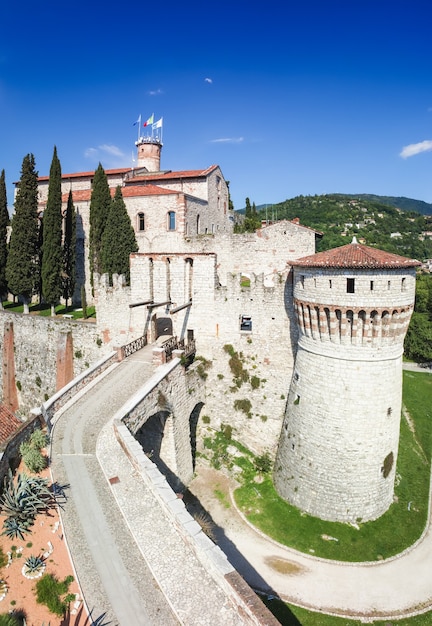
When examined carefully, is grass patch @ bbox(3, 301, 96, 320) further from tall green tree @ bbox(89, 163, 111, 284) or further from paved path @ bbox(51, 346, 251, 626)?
paved path @ bbox(51, 346, 251, 626)

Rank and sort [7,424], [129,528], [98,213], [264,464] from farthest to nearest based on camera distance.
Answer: [98,213] < [264,464] < [7,424] < [129,528]

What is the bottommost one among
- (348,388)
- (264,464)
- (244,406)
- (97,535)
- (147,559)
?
(264,464)

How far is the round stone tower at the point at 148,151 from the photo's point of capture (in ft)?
152

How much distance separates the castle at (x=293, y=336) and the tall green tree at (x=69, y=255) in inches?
285

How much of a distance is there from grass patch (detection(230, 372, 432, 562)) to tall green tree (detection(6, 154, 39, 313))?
68.5 feet

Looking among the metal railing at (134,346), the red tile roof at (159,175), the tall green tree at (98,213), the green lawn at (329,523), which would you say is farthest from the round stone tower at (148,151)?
the green lawn at (329,523)

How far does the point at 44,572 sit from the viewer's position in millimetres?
8703

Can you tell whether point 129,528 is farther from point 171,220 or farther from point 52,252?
point 171,220

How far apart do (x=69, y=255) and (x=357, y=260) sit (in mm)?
24933

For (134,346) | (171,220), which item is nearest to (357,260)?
(134,346)

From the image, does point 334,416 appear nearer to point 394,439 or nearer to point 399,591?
point 394,439

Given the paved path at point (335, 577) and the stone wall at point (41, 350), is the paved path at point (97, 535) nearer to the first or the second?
the paved path at point (335, 577)

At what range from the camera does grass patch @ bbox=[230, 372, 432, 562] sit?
52.7 feet

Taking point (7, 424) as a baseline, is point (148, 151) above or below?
above
